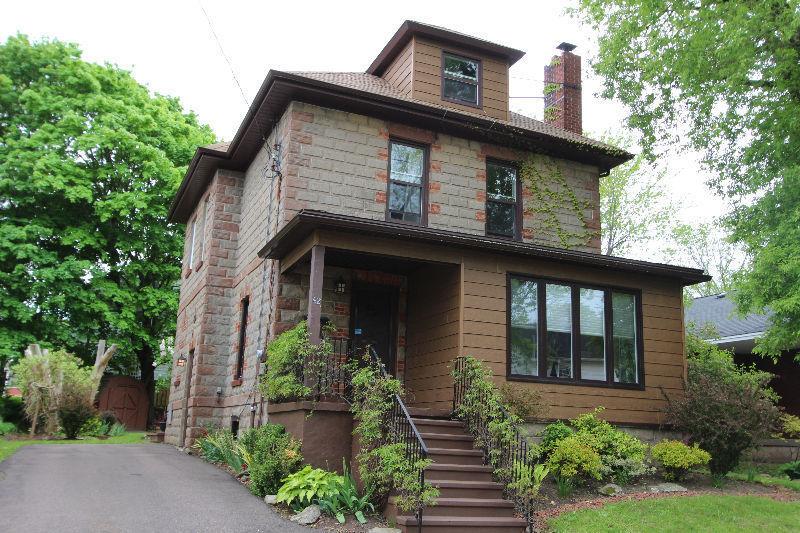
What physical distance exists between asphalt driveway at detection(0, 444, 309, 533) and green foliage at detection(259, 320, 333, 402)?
1.48 meters

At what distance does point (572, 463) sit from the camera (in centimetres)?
959

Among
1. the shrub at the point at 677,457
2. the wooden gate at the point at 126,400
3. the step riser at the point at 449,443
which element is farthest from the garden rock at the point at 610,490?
the wooden gate at the point at 126,400

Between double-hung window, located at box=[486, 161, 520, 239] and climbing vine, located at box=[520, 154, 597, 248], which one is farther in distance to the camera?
climbing vine, located at box=[520, 154, 597, 248]

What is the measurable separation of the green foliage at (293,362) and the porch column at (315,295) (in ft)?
0.35

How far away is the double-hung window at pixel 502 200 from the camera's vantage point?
13.8m

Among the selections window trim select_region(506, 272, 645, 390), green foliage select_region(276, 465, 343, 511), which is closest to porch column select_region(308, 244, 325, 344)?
green foliage select_region(276, 465, 343, 511)

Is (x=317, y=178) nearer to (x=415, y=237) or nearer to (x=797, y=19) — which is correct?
(x=415, y=237)

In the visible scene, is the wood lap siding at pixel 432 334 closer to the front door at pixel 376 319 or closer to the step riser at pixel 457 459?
the front door at pixel 376 319

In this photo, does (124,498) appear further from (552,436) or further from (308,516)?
(552,436)

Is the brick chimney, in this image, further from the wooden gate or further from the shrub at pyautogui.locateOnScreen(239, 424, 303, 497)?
the wooden gate

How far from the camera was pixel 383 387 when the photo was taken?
8.99 meters

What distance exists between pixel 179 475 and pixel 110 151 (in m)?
16.3

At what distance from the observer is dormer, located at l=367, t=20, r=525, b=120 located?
1434cm

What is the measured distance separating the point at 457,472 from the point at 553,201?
7223 millimetres
